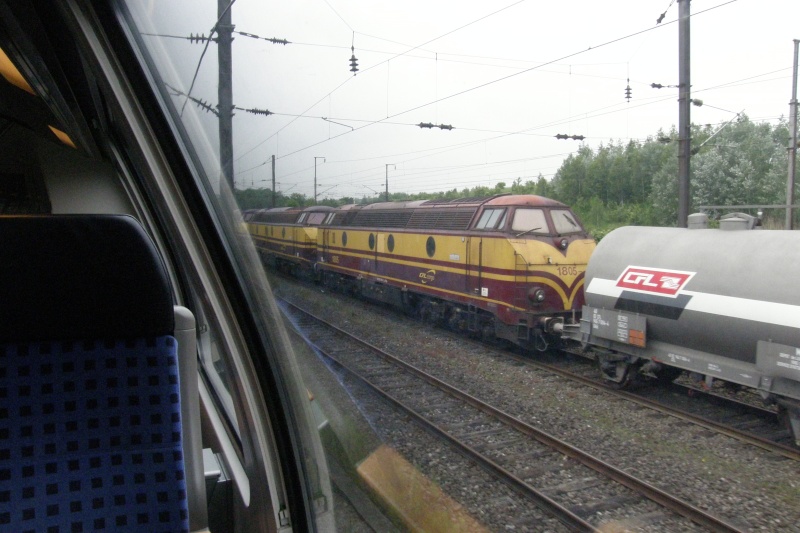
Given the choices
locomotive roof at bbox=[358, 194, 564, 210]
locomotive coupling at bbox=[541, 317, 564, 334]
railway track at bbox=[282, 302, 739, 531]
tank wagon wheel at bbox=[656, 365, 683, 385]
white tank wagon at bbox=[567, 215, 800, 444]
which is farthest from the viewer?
tank wagon wheel at bbox=[656, 365, 683, 385]

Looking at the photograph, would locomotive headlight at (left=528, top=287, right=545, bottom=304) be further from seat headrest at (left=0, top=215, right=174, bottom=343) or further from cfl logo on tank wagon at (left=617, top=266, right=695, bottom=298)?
seat headrest at (left=0, top=215, right=174, bottom=343)

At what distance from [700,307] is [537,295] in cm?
126

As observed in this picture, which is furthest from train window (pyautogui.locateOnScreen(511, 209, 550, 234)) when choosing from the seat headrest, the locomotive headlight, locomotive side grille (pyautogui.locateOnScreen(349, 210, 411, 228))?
the seat headrest

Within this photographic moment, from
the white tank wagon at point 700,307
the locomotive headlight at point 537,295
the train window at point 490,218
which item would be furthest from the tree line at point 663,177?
the train window at point 490,218

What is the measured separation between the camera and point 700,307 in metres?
4.36

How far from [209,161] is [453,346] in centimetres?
347

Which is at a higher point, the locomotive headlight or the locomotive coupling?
the locomotive headlight

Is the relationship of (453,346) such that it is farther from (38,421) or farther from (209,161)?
(38,421)

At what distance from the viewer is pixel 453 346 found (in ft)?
16.9

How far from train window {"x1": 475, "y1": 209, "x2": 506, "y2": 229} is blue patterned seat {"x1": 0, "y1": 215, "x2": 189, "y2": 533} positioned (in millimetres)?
3999

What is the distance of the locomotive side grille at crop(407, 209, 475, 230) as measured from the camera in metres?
6.58

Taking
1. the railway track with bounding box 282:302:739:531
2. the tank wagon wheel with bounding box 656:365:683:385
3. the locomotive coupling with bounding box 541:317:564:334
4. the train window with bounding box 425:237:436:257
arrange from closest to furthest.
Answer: the railway track with bounding box 282:302:739:531
the locomotive coupling with bounding box 541:317:564:334
the tank wagon wheel with bounding box 656:365:683:385
the train window with bounding box 425:237:436:257

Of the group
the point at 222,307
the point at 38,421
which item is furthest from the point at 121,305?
the point at 222,307

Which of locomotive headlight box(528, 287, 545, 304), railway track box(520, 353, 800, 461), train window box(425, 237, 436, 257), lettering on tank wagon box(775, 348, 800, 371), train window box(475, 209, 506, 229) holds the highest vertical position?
train window box(475, 209, 506, 229)
